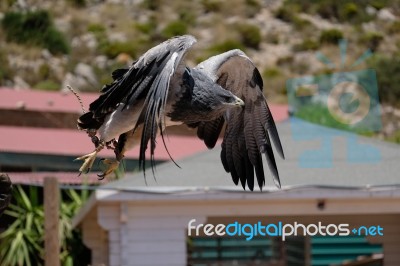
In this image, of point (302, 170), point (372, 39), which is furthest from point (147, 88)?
point (372, 39)

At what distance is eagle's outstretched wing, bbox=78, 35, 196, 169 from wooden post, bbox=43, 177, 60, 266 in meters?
4.42

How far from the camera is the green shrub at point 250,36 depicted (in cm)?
4931

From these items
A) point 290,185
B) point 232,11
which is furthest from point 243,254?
point 232,11

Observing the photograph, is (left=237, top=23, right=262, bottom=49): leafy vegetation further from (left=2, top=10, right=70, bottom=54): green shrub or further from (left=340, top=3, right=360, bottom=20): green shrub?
(left=2, top=10, right=70, bottom=54): green shrub

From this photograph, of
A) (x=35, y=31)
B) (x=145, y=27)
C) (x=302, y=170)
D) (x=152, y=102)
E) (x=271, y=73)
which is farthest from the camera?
(x=145, y=27)

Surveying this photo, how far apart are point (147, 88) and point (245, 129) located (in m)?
1.58

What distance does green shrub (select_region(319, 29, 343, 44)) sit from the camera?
160 ft

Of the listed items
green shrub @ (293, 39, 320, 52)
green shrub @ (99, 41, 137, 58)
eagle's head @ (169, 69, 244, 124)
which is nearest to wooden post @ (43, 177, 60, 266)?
eagle's head @ (169, 69, 244, 124)

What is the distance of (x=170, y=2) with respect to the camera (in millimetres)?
54250

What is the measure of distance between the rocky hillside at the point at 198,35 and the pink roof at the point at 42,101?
47.2 feet

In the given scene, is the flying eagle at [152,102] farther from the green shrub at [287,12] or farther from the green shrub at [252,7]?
the green shrub at [252,7]

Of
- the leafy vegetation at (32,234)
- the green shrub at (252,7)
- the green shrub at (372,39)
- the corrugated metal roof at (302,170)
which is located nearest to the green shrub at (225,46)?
the green shrub at (372,39)

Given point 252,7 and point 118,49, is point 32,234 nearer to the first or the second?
point 118,49

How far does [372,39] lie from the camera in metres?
49.1
